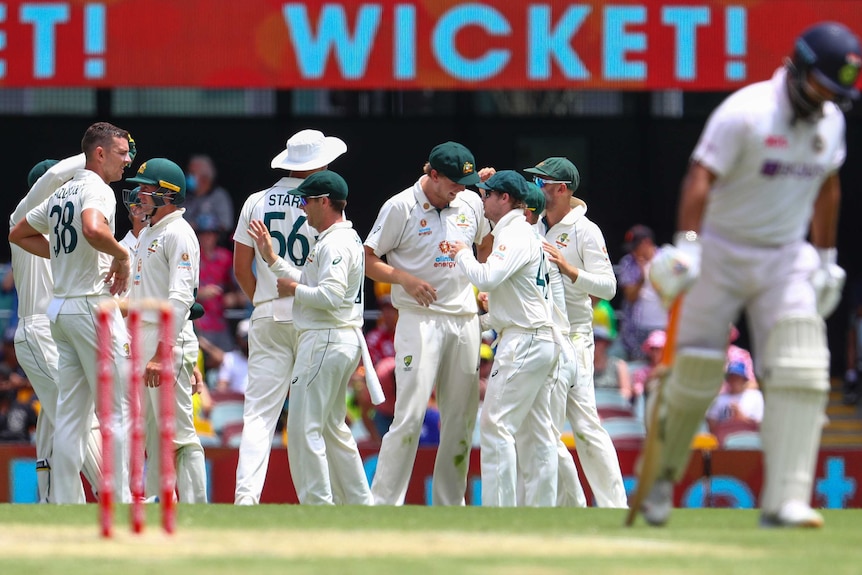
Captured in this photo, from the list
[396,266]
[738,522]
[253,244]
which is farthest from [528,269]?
[738,522]

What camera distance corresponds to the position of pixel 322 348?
29.8ft

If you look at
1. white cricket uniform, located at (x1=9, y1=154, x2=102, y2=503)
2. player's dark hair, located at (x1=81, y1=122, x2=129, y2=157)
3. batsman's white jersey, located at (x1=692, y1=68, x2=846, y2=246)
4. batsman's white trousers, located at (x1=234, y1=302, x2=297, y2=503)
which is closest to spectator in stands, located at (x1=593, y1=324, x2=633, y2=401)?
batsman's white trousers, located at (x1=234, y1=302, x2=297, y2=503)

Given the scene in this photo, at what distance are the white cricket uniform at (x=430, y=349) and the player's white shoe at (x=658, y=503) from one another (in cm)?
279

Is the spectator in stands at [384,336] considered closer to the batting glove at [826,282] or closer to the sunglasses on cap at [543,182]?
the sunglasses on cap at [543,182]

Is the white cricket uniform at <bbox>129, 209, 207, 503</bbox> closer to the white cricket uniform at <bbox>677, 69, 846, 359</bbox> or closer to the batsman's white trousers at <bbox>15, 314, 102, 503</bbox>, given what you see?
the batsman's white trousers at <bbox>15, 314, 102, 503</bbox>

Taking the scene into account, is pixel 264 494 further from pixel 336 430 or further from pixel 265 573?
pixel 265 573

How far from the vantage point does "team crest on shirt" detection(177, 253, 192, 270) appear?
9.22 m

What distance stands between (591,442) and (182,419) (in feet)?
7.93

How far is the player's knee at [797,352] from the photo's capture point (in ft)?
20.7

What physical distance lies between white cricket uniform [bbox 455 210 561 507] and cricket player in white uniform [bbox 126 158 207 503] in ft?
5.11

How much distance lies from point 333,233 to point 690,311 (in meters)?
Result: 3.09

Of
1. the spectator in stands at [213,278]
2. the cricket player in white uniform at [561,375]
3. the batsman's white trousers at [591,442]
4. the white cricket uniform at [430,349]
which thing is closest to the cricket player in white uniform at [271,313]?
the white cricket uniform at [430,349]

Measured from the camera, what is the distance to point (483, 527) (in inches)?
265

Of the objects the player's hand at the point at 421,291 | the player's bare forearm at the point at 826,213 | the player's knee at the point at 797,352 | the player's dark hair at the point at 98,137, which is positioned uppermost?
the player's dark hair at the point at 98,137
